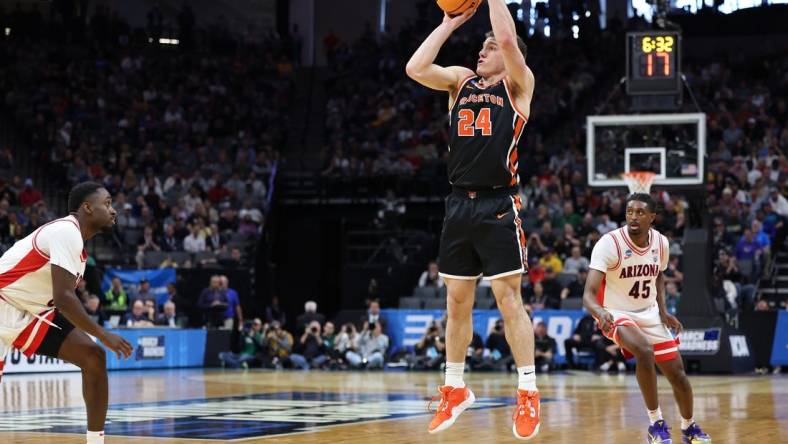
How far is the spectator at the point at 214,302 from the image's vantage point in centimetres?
2634

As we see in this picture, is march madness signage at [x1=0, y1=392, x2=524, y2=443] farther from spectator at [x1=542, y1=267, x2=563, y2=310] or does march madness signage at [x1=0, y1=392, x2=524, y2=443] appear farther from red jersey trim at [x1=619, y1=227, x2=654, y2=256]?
spectator at [x1=542, y1=267, x2=563, y2=310]

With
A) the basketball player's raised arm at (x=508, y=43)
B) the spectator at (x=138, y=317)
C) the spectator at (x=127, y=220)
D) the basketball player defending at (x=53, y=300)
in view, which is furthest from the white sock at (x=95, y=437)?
the spectator at (x=127, y=220)

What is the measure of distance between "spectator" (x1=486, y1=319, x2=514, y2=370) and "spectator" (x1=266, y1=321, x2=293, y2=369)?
4414 millimetres

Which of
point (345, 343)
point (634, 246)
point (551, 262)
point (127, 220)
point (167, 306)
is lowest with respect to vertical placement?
point (345, 343)

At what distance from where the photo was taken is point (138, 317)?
81.9ft

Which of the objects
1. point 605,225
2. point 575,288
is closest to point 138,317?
point 575,288

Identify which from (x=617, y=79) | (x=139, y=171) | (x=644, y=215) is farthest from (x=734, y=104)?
(x=644, y=215)

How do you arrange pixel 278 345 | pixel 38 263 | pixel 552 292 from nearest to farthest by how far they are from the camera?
pixel 38 263 < pixel 552 292 < pixel 278 345

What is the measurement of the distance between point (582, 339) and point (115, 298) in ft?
30.0

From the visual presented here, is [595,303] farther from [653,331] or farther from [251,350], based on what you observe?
[251,350]

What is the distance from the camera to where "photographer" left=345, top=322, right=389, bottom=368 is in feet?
82.3

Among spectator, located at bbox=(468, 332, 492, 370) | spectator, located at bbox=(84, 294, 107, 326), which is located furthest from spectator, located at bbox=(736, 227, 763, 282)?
spectator, located at bbox=(84, 294, 107, 326)

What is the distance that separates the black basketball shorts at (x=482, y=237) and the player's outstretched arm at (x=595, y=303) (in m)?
1.42

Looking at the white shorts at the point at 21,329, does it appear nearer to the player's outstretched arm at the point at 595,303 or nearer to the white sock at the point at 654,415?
the player's outstretched arm at the point at 595,303
